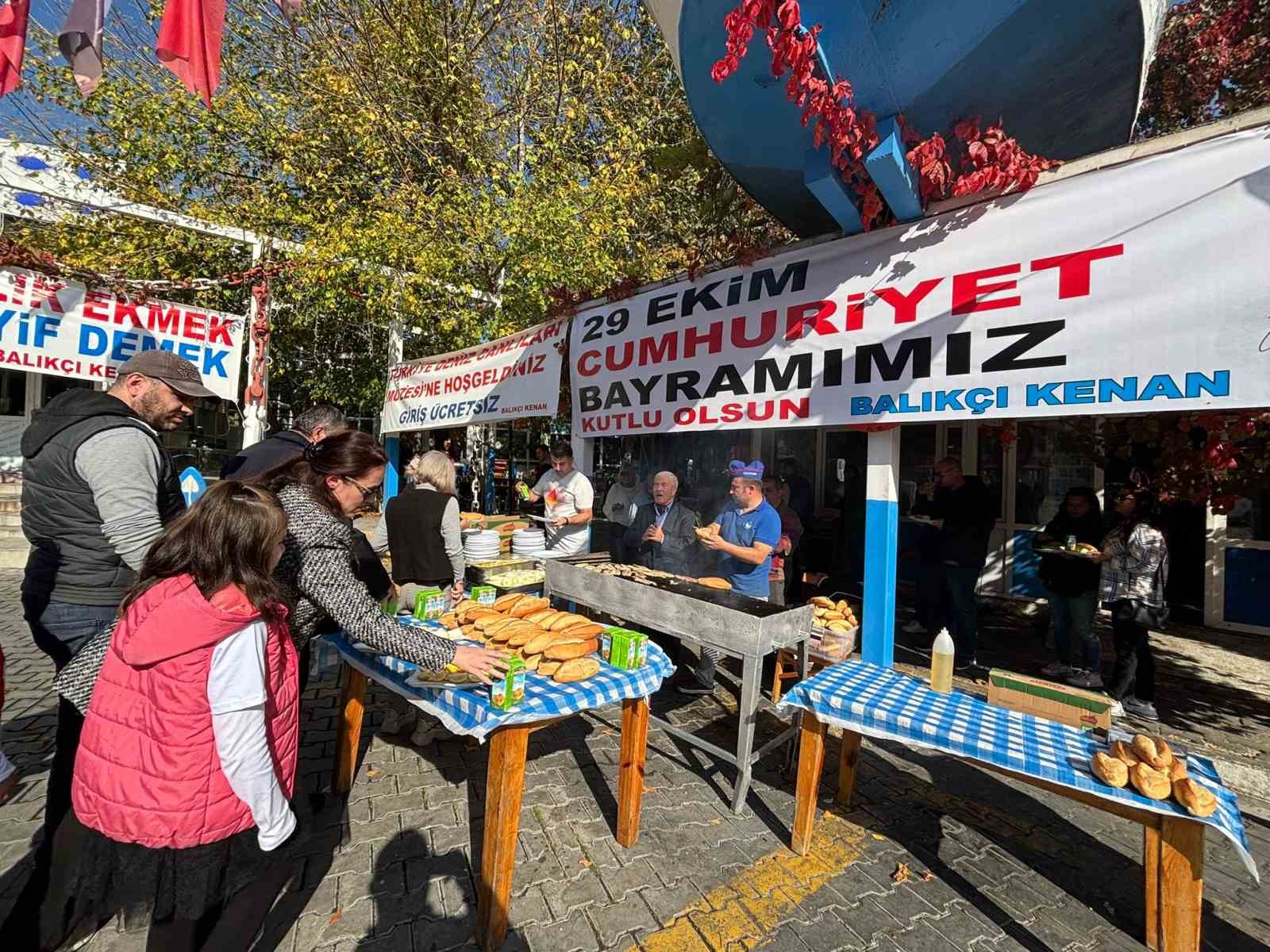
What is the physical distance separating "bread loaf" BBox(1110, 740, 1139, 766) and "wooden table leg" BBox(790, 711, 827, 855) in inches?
44.1

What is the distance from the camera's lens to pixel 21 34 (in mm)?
2951

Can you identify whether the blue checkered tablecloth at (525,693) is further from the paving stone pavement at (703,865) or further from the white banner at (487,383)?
the white banner at (487,383)

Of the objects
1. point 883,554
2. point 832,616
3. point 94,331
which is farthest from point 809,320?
point 94,331

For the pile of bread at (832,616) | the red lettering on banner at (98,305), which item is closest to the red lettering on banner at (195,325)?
the red lettering on banner at (98,305)

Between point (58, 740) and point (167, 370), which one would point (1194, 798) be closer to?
point (58, 740)

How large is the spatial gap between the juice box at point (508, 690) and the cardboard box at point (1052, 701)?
225 centimetres

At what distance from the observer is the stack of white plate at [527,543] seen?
5910mm

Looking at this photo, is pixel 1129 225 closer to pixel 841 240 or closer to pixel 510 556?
pixel 841 240

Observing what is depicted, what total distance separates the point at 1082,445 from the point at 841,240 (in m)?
3.04

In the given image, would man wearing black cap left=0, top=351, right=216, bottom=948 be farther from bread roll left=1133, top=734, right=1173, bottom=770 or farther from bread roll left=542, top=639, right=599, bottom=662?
bread roll left=1133, top=734, right=1173, bottom=770

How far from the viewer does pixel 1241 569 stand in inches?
277

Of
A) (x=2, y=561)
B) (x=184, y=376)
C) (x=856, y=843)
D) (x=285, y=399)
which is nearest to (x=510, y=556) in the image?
(x=184, y=376)

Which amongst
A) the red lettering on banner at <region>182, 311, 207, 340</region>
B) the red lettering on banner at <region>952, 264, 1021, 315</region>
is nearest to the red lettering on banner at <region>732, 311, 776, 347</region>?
the red lettering on banner at <region>952, 264, 1021, 315</region>

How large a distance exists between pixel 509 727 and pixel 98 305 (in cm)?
768
